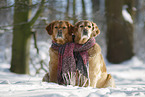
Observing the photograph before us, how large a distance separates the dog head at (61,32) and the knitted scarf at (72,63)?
11 cm

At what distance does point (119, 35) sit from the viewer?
8.50 m

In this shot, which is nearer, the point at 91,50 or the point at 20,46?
the point at 91,50

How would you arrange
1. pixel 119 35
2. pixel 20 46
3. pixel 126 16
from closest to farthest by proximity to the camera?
pixel 20 46
pixel 126 16
pixel 119 35

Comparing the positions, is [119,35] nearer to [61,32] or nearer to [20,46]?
[20,46]

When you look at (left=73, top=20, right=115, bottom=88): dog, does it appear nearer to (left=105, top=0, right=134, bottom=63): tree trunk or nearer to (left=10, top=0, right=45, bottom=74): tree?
(left=10, top=0, right=45, bottom=74): tree

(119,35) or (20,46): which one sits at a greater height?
(119,35)

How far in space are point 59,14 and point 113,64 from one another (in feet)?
15.2

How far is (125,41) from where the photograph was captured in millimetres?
Result: 8484

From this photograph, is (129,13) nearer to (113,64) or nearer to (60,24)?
(113,64)

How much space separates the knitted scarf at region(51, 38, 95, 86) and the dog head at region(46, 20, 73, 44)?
11 cm

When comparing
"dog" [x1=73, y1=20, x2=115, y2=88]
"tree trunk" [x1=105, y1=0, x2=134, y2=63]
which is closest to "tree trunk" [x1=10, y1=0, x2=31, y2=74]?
"dog" [x1=73, y1=20, x2=115, y2=88]

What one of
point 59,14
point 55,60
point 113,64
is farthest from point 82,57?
point 113,64

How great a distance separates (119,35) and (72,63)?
6.22m

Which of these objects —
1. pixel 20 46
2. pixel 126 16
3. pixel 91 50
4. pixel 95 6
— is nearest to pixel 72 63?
pixel 91 50
